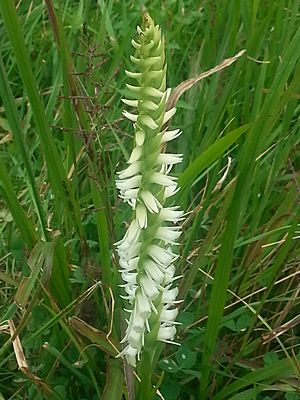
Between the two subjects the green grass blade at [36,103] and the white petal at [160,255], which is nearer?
the white petal at [160,255]

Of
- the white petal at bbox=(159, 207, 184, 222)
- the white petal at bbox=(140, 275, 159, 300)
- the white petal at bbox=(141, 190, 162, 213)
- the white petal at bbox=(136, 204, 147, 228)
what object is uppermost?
the white petal at bbox=(141, 190, 162, 213)

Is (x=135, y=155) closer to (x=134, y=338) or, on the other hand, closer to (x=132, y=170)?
(x=132, y=170)

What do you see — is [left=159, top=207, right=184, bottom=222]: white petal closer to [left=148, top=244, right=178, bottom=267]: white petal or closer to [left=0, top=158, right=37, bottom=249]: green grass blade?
[left=148, top=244, right=178, bottom=267]: white petal

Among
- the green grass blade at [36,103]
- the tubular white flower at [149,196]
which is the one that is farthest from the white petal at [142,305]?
the green grass blade at [36,103]

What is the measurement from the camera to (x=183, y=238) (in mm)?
1542

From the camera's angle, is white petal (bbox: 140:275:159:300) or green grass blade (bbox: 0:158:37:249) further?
green grass blade (bbox: 0:158:37:249)

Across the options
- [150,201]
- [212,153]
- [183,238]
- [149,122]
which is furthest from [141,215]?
[183,238]

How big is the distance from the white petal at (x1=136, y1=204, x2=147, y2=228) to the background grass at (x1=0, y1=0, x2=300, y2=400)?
30 cm

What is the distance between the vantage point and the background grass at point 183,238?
127 centimetres

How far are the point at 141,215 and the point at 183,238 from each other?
1.96 feet

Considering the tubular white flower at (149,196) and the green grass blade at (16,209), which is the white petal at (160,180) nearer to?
the tubular white flower at (149,196)

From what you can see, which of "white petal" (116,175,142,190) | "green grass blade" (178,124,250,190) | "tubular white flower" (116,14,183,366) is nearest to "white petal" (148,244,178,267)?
"tubular white flower" (116,14,183,366)

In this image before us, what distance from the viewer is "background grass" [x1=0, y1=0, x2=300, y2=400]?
1.27 metres

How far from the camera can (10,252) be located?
5.19 ft
